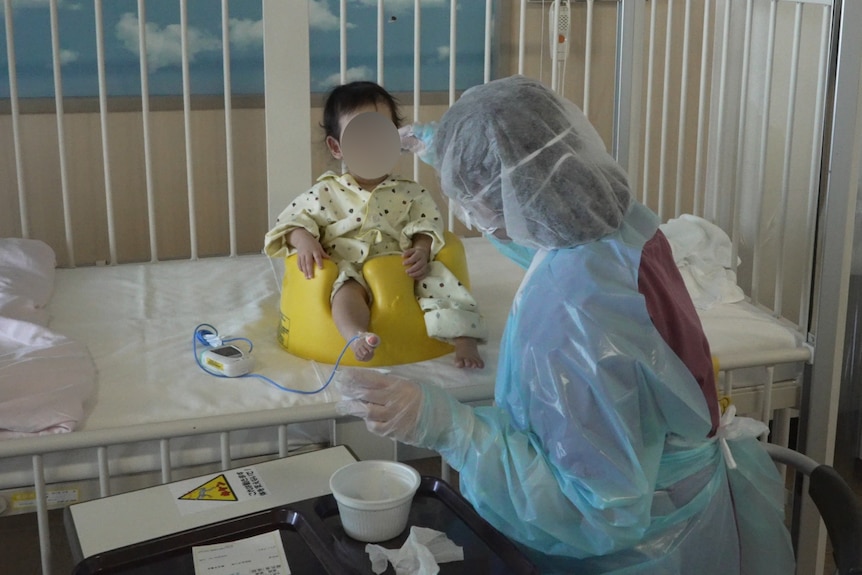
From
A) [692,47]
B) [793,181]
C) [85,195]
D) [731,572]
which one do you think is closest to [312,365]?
[731,572]

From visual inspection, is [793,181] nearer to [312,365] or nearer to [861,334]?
[861,334]

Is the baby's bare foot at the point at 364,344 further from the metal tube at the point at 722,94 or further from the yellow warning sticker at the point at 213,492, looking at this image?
the metal tube at the point at 722,94

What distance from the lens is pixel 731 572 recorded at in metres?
1.45

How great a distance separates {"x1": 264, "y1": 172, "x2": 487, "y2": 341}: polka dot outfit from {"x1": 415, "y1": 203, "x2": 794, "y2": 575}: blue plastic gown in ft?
2.72

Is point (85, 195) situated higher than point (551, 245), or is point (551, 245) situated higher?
→ point (551, 245)

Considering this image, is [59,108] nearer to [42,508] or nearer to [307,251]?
[307,251]

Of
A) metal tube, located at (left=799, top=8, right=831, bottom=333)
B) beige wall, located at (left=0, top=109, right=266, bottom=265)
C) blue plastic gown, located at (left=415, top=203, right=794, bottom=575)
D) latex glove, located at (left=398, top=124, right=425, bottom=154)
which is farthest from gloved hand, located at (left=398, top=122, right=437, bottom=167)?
beige wall, located at (left=0, top=109, right=266, bottom=265)

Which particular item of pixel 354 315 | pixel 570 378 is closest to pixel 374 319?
pixel 354 315

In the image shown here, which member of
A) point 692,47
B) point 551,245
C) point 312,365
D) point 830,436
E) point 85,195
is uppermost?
point 692,47

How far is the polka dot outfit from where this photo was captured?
2188mm

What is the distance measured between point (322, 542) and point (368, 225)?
3.64 ft

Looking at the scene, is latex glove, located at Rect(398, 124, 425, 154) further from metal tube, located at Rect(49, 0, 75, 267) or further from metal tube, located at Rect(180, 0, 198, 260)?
metal tube, located at Rect(49, 0, 75, 267)

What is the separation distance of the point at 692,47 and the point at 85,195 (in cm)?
203

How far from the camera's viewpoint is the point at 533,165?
1.27 metres
